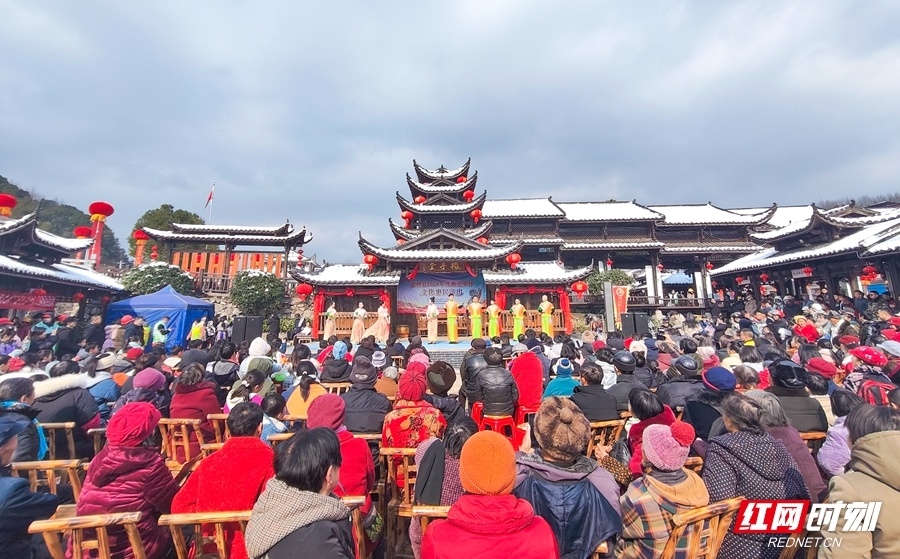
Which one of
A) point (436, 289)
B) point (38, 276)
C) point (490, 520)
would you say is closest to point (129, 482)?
point (490, 520)

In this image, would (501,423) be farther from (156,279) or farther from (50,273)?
(156,279)

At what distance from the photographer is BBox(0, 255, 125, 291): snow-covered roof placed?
11812mm

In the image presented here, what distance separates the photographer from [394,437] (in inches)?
125

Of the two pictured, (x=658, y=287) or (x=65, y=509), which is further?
(x=658, y=287)

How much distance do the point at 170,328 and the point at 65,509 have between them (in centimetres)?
1282

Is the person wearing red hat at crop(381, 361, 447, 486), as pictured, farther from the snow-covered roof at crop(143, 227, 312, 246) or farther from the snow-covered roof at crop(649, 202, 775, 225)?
the snow-covered roof at crop(649, 202, 775, 225)

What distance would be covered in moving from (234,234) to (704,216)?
31361mm

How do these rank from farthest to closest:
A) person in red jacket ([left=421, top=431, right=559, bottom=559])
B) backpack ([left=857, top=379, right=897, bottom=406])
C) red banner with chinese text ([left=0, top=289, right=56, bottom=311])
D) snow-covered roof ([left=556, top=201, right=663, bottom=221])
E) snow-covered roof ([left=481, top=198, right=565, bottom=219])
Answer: snow-covered roof ([left=481, top=198, right=565, bottom=219]) → snow-covered roof ([left=556, top=201, right=663, bottom=221]) → red banner with chinese text ([left=0, top=289, right=56, bottom=311]) → backpack ([left=857, top=379, right=897, bottom=406]) → person in red jacket ([left=421, top=431, right=559, bottom=559])

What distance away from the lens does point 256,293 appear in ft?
58.1

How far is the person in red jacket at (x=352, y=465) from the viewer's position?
2.51 m

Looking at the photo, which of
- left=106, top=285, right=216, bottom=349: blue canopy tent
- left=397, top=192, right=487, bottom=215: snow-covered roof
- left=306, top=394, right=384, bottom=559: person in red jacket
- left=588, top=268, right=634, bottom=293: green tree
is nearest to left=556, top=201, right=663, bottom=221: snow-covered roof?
left=588, top=268, right=634, bottom=293: green tree

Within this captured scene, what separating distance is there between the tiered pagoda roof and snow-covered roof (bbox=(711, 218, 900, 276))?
22906 mm

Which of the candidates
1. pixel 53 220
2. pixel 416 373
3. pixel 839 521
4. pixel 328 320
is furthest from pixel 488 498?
pixel 53 220

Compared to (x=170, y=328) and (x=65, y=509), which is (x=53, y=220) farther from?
(x=65, y=509)
